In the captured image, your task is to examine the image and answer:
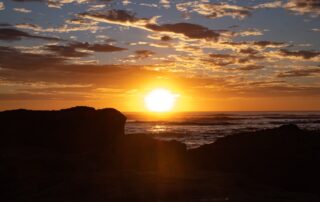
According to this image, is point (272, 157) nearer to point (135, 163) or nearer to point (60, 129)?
point (135, 163)

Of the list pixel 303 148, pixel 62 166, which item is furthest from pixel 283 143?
pixel 62 166

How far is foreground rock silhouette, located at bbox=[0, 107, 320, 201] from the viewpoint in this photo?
53.6ft

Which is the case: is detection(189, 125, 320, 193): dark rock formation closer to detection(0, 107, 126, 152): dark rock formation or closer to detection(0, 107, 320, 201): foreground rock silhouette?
detection(0, 107, 320, 201): foreground rock silhouette

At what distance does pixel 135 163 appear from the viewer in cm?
2542

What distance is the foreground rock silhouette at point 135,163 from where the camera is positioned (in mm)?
16328

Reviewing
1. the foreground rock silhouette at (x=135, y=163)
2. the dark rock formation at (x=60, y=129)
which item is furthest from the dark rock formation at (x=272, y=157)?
the dark rock formation at (x=60, y=129)

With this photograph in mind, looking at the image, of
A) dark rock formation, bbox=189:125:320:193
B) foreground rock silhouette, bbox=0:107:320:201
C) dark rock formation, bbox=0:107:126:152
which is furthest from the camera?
dark rock formation, bbox=0:107:126:152

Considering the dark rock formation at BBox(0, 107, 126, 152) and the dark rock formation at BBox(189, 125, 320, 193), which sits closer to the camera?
the dark rock formation at BBox(189, 125, 320, 193)

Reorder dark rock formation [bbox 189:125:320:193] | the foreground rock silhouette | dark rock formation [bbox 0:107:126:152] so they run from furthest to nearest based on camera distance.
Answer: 1. dark rock formation [bbox 0:107:126:152]
2. dark rock formation [bbox 189:125:320:193]
3. the foreground rock silhouette

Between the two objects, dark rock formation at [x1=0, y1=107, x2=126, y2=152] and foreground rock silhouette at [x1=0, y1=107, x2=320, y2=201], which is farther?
dark rock formation at [x1=0, y1=107, x2=126, y2=152]

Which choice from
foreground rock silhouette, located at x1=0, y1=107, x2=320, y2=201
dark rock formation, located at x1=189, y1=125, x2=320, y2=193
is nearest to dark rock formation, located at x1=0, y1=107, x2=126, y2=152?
foreground rock silhouette, located at x1=0, y1=107, x2=320, y2=201

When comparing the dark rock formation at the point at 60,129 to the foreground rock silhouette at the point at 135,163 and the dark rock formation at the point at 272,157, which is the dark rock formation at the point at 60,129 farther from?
the dark rock formation at the point at 272,157

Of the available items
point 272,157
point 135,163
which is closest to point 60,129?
point 135,163

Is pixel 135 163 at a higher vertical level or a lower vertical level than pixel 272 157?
lower
